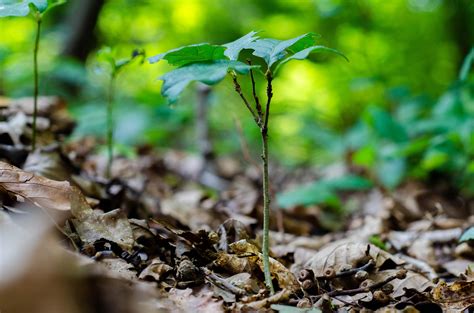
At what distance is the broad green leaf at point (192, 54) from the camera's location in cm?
112

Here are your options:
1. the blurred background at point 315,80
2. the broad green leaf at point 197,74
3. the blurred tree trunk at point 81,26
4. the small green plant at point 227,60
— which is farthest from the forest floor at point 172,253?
the blurred tree trunk at point 81,26

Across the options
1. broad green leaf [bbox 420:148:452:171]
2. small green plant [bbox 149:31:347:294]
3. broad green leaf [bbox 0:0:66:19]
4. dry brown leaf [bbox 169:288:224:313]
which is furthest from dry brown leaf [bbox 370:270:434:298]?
broad green leaf [bbox 420:148:452:171]

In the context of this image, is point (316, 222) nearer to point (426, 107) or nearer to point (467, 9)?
point (426, 107)

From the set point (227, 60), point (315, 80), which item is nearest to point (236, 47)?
point (227, 60)

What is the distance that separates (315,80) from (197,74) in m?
5.97

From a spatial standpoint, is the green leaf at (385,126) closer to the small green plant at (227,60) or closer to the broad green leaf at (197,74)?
the small green plant at (227,60)

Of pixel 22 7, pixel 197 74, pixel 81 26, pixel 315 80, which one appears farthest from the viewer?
pixel 315 80

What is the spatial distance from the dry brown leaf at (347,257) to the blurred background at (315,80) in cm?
144

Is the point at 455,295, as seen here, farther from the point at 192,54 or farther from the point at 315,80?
the point at 315,80

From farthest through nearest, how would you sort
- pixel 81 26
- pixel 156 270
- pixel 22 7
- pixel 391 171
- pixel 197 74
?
1. pixel 81 26
2. pixel 391 171
3. pixel 22 7
4. pixel 156 270
5. pixel 197 74

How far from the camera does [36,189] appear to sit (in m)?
1.29

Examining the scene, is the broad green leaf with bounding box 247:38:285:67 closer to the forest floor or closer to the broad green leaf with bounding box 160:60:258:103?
the broad green leaf with bounding box 160:60:258:103

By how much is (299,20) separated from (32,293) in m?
5.53

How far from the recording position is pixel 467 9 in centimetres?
469
